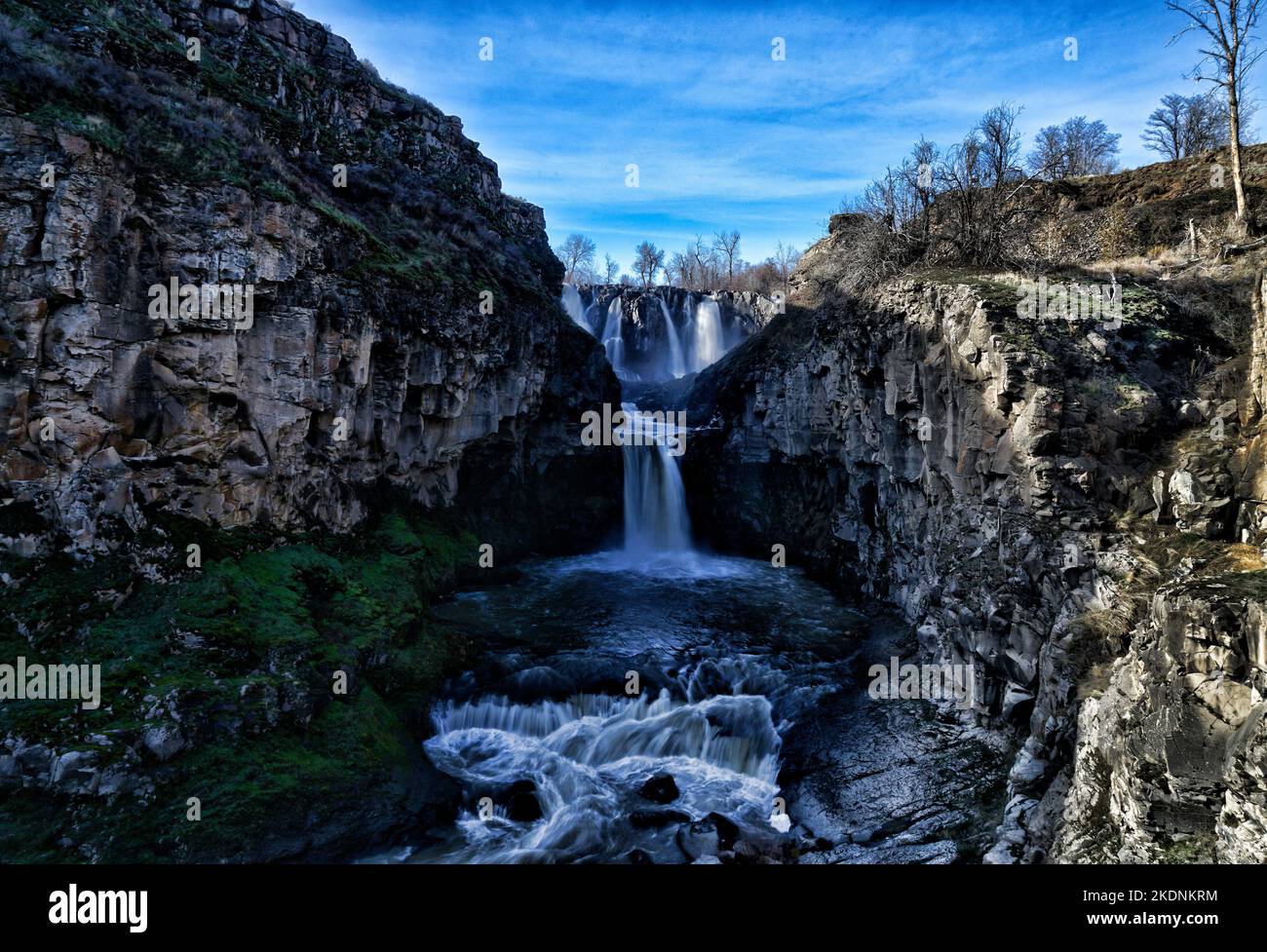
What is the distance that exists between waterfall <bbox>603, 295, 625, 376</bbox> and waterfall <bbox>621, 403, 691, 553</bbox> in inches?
731

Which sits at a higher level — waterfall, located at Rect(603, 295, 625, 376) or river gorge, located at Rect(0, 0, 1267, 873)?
waterfall, located at Rect(603, 295, 625, 376)

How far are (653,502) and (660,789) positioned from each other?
64.0 ft

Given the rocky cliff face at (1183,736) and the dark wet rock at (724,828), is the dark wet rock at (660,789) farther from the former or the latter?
the rocky cliff face at (1183,736)

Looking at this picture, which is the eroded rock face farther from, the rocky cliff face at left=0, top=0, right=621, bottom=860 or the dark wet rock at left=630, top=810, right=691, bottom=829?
the rocky cliff face at left=0, top=0, right=621, bottom=860

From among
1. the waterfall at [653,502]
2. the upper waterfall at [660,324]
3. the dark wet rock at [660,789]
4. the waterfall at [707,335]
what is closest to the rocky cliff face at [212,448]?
the dark wet rock at [660,789]

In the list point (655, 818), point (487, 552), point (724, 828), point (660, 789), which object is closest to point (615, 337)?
point (487, 552)

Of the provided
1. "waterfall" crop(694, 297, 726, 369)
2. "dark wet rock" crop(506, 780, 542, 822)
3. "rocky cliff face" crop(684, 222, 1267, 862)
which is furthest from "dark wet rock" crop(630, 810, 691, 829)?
"waterfall" crop(694, 297, 726, 369)

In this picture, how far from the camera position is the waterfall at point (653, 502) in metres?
31.1

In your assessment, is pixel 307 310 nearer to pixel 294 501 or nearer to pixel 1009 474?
pixel 294 501

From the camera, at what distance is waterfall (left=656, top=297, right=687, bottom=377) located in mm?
50531

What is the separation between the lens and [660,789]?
1252cm

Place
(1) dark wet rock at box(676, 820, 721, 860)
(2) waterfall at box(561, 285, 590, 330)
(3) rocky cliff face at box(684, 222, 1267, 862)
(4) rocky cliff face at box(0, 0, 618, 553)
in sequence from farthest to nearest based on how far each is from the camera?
(2) waterfall at box(561, 285, 590, 330), (4) rocky cliff face at box(0, 0, 618, 553), (1) dark wet rock at box(676, 820, 721, 860), (3) rocky cliff face at box(684, 222, 1267, 862)

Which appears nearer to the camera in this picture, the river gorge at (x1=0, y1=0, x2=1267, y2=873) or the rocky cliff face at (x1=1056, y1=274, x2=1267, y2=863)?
the rocky cliff face at (x1=1056, y1=274, x2=1267, y2=863)

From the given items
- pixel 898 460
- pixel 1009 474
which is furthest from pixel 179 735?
pixel 898 460
